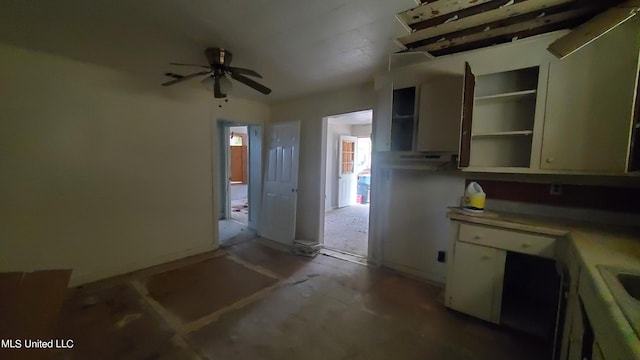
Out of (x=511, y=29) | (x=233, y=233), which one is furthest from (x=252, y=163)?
(x=511, y=29)

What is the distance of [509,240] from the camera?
1928 mm

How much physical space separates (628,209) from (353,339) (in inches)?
90.1

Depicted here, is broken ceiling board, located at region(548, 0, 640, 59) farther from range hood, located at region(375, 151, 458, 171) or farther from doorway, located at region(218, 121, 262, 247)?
doorway, located at region(218, 121, 262, 247)

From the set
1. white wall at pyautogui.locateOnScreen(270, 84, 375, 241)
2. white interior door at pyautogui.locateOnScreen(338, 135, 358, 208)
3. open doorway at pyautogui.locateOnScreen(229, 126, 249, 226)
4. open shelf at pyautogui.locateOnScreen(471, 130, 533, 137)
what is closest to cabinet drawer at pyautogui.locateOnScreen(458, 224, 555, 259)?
open shelf at pyautogui.locateOnScreen(471, 130, 533, 137)

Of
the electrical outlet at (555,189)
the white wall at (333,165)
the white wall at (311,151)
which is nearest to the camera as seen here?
the electrical outlet at (555,189)

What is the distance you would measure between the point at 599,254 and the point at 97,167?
4.07 meters

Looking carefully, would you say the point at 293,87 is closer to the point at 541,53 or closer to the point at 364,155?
Answer: the point at 541,53

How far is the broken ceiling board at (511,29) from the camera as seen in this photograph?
165 centimetres

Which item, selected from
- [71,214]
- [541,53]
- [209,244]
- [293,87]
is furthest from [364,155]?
[71,214]

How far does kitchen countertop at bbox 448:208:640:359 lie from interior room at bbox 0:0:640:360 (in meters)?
0.01

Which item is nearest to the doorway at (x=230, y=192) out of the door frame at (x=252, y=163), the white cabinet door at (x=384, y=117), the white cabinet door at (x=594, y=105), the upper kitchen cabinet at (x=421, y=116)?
the door frame at (x=252, y=163)

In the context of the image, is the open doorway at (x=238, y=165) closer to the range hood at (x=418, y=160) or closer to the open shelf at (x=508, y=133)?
the range hood at (x=418, y=160)

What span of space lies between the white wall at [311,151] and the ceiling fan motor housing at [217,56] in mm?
1632

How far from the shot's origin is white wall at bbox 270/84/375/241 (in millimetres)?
3574
